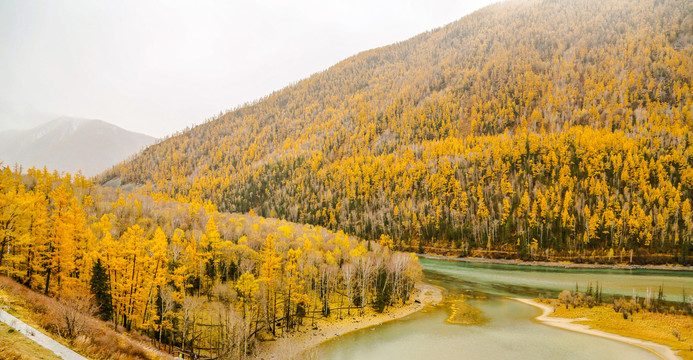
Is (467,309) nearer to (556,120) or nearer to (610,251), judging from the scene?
(610,251)

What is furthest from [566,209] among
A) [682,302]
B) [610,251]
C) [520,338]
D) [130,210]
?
[130,210]

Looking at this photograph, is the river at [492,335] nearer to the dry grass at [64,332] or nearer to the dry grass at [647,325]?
the dry grass at [647,325]

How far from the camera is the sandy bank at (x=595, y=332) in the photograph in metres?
34.1

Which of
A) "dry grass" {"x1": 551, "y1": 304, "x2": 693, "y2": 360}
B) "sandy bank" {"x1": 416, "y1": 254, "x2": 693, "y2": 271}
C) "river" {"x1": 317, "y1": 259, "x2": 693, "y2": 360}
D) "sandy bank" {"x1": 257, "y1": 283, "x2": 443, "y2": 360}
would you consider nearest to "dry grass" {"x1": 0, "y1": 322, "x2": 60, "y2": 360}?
"sandy bank" {"x1": 257, "y1": 283, "x2": 443, "y2": 360}

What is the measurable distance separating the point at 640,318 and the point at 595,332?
7259 mm

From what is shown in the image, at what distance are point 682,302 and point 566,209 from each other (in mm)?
66987

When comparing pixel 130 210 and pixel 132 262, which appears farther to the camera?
pixel 130 210

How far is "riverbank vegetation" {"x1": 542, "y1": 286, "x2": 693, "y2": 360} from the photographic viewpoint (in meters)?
37.5

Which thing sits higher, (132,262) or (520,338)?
(132,262)

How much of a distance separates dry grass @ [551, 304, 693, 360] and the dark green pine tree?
58198mm

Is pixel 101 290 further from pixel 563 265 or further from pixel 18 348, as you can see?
pixel 563 265

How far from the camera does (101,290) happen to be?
121ft

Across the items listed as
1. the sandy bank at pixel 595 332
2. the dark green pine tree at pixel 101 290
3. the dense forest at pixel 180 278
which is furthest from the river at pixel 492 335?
the dark green pine tree at pixel 101 290

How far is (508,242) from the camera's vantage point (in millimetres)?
118688
